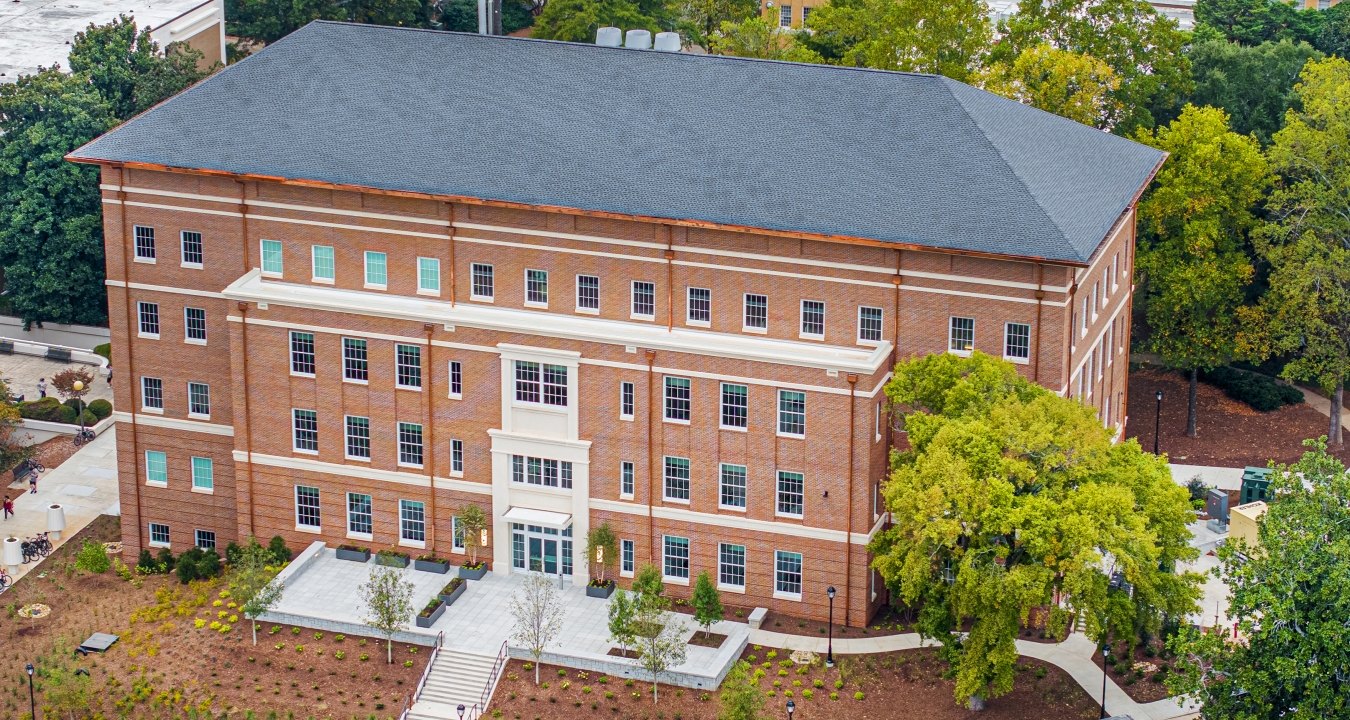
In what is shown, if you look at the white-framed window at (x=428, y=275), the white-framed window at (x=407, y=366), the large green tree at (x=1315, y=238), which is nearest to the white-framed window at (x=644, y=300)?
the white-framed window at (x=428, y=275)

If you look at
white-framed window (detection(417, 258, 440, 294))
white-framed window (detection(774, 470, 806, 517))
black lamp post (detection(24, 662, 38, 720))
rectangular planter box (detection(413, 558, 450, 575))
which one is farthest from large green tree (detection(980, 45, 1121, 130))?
black lamp post (detection(24, 662, 38, 720))

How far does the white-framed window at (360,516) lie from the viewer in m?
88.8

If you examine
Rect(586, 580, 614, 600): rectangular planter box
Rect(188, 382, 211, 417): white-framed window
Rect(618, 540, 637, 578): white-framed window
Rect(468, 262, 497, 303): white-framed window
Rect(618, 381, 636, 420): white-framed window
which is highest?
Rect(468, 262, 497, 303): white-framed window

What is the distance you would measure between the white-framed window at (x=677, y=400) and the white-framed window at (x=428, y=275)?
998 cm

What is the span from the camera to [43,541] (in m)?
93.3

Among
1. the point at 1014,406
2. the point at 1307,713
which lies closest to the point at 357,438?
the point at 1014,406

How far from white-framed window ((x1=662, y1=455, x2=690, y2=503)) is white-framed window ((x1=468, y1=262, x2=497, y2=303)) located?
30.0ft

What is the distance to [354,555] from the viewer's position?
8875cm

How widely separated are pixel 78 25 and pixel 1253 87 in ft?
211

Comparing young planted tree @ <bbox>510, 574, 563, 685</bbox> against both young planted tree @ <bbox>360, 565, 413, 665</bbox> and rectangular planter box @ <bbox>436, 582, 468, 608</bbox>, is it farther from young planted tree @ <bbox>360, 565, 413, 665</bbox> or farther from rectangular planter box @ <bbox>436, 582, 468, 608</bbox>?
young planted tree @ <bbox>360, 565, 413, 665</bbox>

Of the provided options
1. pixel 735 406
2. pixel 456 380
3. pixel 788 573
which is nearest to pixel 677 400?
pixel 735 406

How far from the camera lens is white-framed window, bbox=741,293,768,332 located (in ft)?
273

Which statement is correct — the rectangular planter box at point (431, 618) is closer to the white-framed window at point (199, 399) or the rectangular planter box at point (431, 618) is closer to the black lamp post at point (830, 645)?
the white-framed window at point (199, 399)

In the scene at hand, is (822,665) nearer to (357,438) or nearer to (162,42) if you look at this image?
(357,438)
